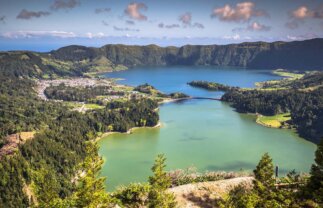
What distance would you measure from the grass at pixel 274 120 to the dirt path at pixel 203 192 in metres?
113

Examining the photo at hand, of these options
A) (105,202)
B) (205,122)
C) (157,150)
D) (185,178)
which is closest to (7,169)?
(157,150)

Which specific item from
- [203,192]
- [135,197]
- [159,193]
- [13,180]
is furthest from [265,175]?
[13,180]

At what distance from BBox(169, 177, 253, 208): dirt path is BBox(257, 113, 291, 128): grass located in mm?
112595

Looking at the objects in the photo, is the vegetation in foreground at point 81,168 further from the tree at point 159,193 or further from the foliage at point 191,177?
the foliage at point 191,177

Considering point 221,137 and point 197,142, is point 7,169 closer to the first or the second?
point 197,142

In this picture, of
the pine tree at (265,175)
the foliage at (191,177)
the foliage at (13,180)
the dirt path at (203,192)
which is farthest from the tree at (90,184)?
the foliage at (13,180)

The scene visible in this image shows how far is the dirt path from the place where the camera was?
47.3m

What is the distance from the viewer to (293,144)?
13038 cm

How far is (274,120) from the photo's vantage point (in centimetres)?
16750

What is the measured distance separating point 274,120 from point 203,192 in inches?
5051

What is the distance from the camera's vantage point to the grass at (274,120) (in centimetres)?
15911

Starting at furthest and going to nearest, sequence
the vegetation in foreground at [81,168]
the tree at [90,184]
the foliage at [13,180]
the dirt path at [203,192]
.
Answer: the foliage at [13,180]
the dirt path at [203,192]
the vegetation in foreground at [81,168]
the tree at [90,184]

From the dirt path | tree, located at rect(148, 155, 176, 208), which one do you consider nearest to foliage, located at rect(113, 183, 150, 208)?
the dirt path

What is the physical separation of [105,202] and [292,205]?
68.3ft
